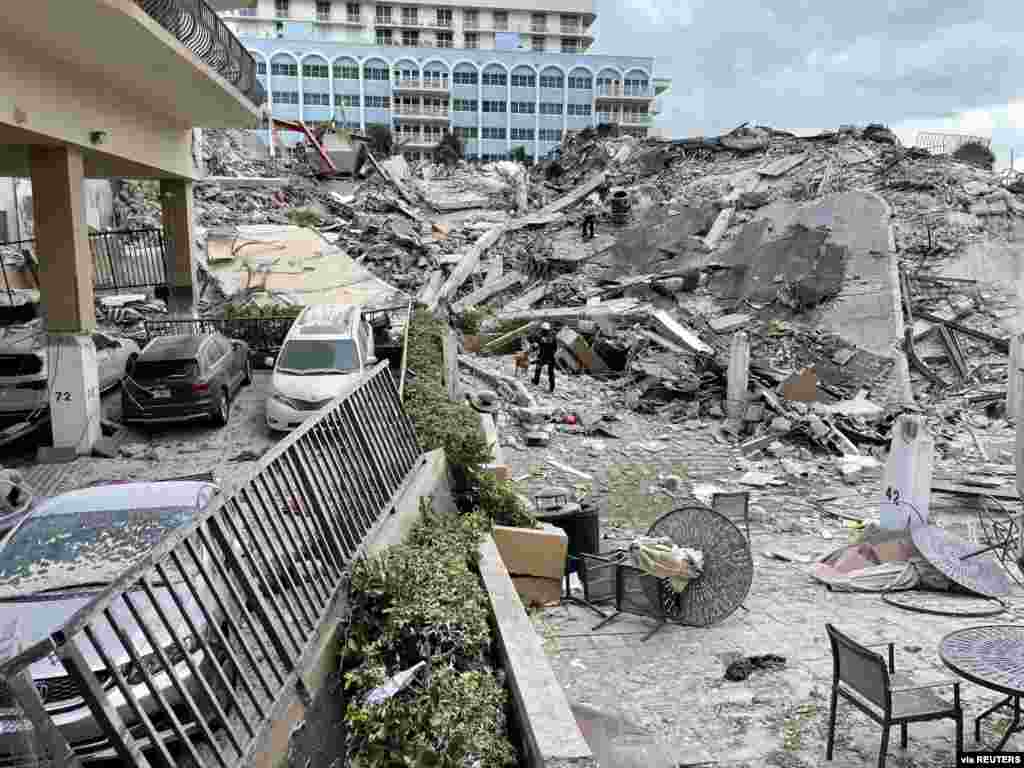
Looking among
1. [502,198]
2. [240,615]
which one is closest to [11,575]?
[240,615]

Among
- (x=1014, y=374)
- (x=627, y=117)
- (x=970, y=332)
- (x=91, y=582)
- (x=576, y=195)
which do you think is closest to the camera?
(x=91, y=582)

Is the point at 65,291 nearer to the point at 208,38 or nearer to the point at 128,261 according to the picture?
the point at 208,38

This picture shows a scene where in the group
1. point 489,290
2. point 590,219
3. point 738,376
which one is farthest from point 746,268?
point 738,376

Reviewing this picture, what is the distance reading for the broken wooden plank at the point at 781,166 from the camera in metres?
32.8

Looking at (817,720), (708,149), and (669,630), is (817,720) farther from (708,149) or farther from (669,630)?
(708,149)

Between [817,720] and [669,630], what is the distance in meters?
2.00

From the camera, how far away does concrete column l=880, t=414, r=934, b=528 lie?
360 inches

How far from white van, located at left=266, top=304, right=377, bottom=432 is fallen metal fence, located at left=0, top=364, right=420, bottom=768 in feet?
22.7

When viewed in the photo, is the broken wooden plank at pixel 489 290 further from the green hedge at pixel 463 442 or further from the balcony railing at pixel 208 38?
the green hedge at pixel 463 442

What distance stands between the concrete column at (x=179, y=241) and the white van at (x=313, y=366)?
4.71 m

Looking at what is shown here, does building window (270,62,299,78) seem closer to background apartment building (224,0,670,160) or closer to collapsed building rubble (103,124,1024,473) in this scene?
background apartment building (224,0,670,160)

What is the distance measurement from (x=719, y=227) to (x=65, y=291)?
2340 cm

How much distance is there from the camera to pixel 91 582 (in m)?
5.27

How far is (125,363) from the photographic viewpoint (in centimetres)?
1488
